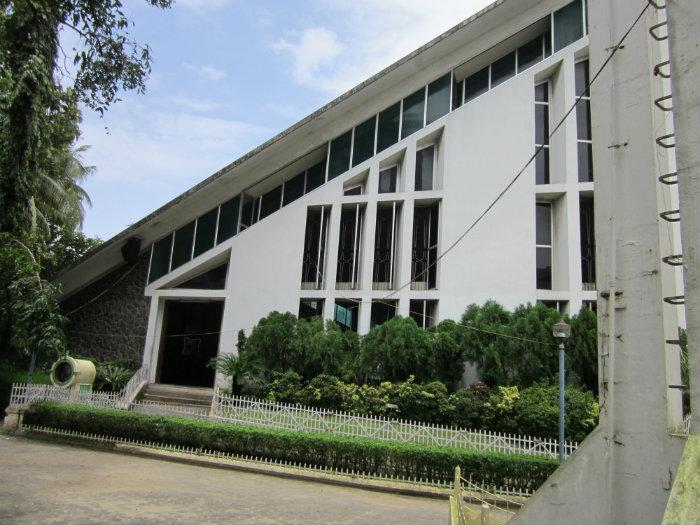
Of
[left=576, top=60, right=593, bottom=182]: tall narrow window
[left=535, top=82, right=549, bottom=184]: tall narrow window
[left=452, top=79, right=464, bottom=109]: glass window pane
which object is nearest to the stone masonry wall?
[left=452, top=79, right=464, bottom=109]: glass window pane

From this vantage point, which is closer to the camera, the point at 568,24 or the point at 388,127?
the point at 568,24

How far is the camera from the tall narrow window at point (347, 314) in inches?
667

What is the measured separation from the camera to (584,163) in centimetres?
1634

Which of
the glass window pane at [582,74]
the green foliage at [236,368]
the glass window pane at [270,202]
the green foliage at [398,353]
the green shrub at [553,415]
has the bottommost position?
the green shrub at [553,415]

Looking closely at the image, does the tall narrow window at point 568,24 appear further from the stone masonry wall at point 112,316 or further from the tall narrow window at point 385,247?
the stone masonry wall at point 112,316

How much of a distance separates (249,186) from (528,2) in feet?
36.4

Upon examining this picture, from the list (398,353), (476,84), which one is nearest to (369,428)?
(398,353)

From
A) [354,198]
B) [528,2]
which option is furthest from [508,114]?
[354,198]

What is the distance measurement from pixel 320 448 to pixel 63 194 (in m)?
16.6

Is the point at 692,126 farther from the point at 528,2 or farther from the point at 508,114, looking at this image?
the point at 528,2

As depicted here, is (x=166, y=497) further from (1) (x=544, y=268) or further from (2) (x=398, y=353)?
(1) (x=544, y=268)

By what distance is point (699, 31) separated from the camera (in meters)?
3.03

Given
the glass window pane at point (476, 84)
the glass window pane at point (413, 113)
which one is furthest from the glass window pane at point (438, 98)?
the glass window pane at point (476, 84)

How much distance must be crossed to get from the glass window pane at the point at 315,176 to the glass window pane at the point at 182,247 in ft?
14.7
